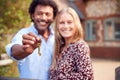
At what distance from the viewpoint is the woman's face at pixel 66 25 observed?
95.6 inches

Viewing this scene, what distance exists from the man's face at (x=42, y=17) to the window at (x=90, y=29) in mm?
20157

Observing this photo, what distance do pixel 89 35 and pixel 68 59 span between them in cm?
2079

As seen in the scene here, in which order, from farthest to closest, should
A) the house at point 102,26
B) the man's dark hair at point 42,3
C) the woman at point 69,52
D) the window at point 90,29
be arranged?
1. the window at point 90,29
2. the house at point 102,26
3. the man's dark hair at point 42,3
4. the woman at point 69,52

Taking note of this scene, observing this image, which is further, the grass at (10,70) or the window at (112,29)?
the window at (112,29)

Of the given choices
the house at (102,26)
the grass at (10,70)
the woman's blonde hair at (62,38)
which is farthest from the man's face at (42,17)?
the house at (102,26)

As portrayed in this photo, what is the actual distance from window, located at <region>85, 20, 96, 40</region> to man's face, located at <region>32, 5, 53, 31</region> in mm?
20157

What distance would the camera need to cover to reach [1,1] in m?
9.26

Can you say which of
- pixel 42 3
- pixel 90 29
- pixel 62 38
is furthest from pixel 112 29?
pixel 62 38

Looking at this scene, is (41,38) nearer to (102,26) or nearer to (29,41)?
(29,41)

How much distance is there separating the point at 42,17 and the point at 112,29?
1999cm

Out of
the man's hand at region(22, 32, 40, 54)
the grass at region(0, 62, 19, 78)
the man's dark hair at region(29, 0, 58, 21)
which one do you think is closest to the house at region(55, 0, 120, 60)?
the grass at region(0, 62, 19, 78)

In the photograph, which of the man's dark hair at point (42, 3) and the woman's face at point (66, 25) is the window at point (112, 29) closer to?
the man's dark hair at point (42, 3)

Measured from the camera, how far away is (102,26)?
22391 millimetres

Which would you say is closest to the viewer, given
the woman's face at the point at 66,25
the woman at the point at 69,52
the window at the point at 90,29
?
the woman at the point at 69,52
